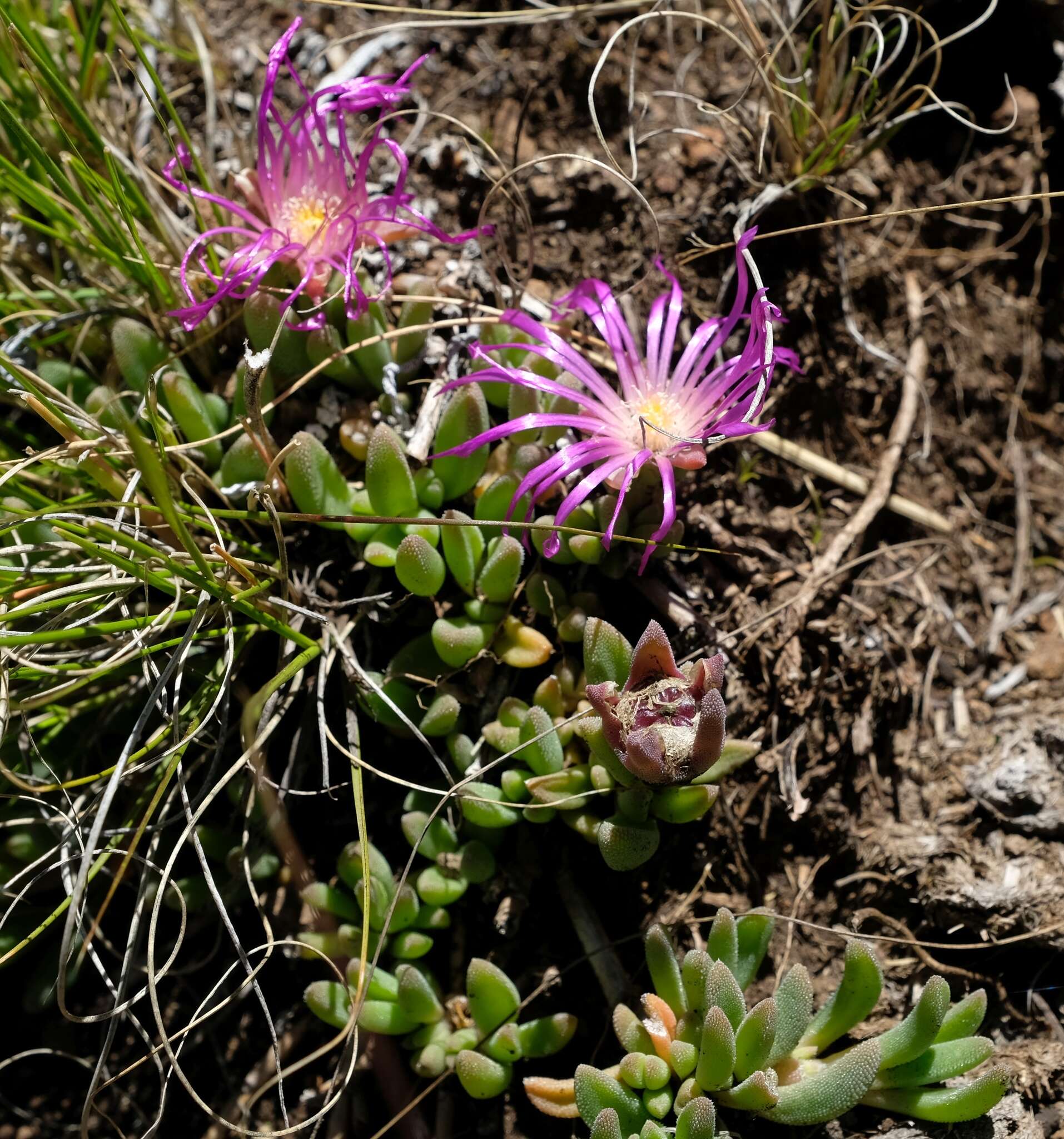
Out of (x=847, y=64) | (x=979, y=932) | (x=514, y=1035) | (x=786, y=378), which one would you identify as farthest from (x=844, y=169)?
(x=514, y=1035)

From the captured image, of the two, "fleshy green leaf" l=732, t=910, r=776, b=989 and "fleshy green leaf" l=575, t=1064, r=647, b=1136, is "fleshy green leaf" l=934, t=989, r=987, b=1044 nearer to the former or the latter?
"fleshy green leaf" l=732, t=910, r=776, b=989

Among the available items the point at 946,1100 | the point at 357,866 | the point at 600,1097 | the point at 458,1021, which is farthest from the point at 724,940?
the point at 357,866

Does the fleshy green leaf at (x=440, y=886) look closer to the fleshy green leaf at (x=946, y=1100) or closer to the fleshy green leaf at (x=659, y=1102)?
the fleshy green leaf at (x=659, y=1102)

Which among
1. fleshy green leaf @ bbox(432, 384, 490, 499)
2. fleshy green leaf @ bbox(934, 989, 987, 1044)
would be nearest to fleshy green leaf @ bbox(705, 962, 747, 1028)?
fleshy green leaf @ bbox(934, 989, 987, 1044)

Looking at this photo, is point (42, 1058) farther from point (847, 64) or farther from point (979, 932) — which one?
point (847, 64)

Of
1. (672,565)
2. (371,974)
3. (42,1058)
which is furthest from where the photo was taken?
(42,1058)

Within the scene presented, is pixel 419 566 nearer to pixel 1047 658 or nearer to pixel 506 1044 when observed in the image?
pixel 506 1044
